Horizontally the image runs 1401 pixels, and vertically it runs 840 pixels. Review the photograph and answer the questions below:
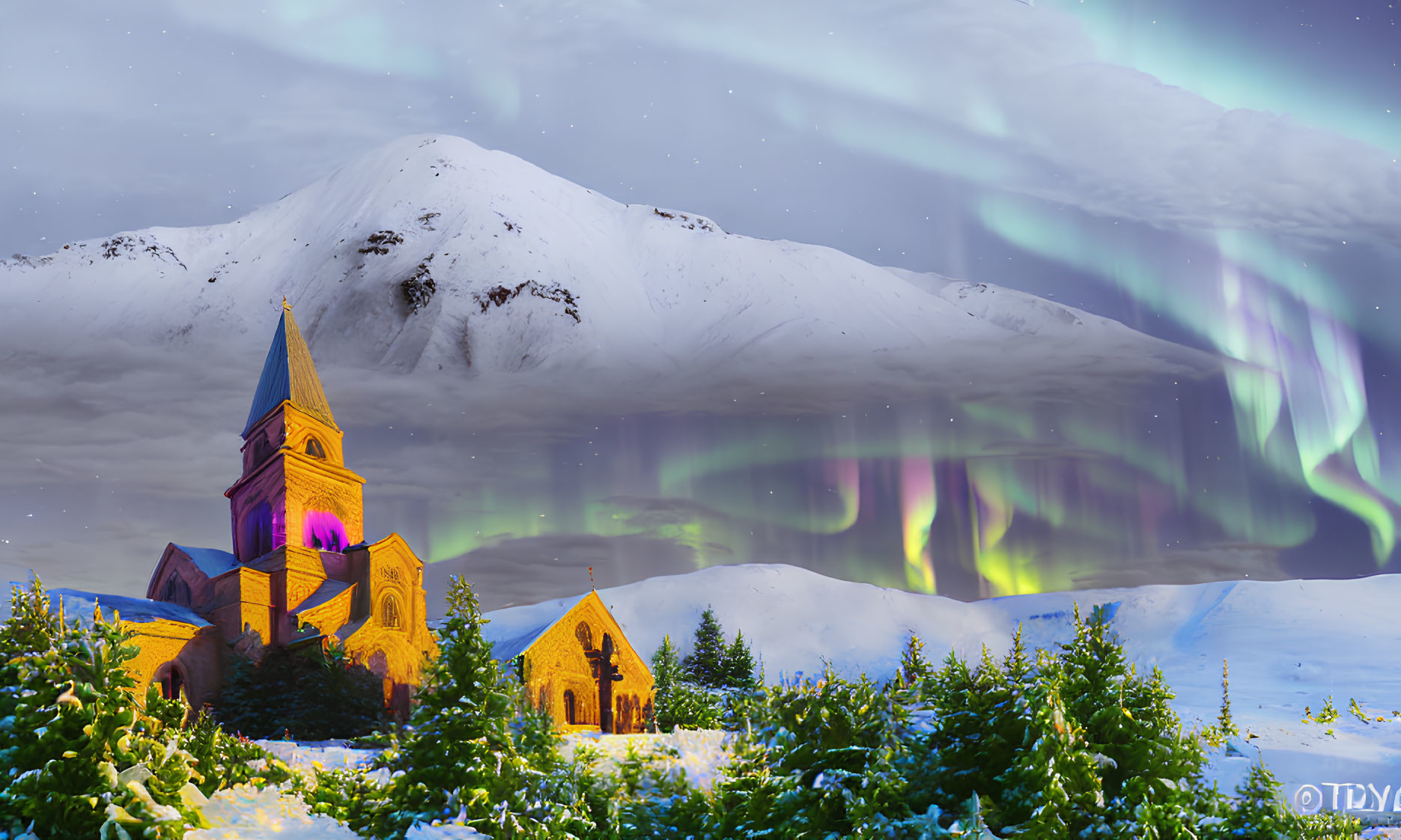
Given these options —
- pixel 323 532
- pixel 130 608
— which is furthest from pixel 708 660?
pixel 130 608

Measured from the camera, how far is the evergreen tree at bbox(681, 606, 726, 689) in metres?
70.8

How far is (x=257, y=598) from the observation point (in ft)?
149

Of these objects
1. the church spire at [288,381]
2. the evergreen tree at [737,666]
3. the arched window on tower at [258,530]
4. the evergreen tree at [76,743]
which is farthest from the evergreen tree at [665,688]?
the evergreen tree at [76,743]

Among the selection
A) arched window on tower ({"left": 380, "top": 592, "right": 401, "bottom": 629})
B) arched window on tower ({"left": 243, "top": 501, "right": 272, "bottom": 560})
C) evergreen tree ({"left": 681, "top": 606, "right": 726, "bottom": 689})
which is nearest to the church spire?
arched window on tower ({"left": 243, "top": 501, "right": 272, "bottom": 560})

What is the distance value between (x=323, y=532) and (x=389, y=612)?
21.2 feet

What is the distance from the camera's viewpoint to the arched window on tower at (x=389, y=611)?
47.1 m

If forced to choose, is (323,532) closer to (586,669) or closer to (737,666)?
(586,669)

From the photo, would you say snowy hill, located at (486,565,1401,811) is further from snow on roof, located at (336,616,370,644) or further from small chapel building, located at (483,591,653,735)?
snow on roof, located at (336,616,370,644)

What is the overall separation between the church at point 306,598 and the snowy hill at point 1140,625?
44.1m

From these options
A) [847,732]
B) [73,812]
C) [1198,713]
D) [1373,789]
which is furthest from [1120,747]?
[1198,713]

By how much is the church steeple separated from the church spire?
0.17ft

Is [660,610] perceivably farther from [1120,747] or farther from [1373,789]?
[1120,747]

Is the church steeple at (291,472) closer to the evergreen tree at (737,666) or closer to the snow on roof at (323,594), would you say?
the snow on roof at (323,594)

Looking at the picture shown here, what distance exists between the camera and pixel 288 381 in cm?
5081
